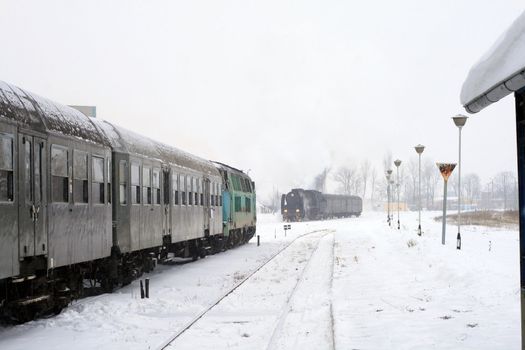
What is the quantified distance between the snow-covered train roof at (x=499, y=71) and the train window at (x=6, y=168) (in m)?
5.62

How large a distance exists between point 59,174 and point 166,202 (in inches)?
279

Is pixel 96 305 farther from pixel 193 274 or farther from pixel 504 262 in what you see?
pixel 504 262

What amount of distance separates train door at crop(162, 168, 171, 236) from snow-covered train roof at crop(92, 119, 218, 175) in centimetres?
38

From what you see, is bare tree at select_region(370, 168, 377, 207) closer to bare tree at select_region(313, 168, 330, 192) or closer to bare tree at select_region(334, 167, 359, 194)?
bare tree at select_region(334, 167, 359, 194)

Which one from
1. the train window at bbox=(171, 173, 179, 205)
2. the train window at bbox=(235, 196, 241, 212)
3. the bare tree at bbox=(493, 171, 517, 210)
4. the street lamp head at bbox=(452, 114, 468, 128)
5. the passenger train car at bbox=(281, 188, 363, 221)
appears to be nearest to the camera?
the train window at bbox=(171, 173, 179, 205)

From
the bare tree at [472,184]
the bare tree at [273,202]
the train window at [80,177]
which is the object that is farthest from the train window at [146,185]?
the bare tree at [472,184]

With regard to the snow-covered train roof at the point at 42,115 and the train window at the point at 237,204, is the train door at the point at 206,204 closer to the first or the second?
the train window at the point at 237,204

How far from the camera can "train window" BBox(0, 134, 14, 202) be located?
841 centimetres

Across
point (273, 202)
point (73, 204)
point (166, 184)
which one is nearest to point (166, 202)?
point (166, 184)

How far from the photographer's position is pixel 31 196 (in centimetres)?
923

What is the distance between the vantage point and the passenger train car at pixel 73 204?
8.85m

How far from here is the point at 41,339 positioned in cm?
880

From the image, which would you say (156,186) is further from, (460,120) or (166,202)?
(460,120)

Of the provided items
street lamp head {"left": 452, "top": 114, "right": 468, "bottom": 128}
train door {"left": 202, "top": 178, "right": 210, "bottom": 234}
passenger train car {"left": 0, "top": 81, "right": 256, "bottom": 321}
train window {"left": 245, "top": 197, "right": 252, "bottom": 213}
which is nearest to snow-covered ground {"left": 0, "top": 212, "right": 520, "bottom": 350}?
passenger train car {"left": 0, "top": 81, "right": 256, "bottom": 321}
